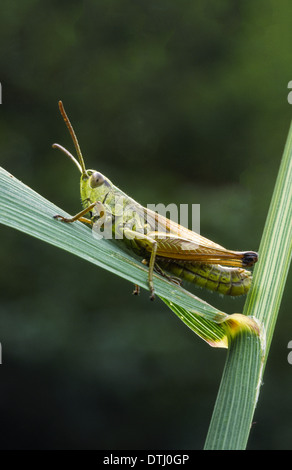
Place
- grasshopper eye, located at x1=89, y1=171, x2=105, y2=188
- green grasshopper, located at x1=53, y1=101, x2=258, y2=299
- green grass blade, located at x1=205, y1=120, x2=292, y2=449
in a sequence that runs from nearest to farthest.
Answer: green grass blade, located at x1=205, y1=120, x2=292, y2=449
green grasshopper, located at x1=53, y1=101, x2=258, y2=299
grasshopper eye, located at x1=89, y1=171, x2=105, y2=188

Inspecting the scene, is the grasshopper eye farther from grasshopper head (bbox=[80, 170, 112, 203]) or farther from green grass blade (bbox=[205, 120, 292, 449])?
green grass blade (bbox=[205, 120, 292, 449])

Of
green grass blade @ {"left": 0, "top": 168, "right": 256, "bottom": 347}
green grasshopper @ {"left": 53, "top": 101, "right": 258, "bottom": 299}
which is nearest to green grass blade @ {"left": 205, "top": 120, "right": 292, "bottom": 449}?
green grass blade @ {"left": 0, "top": 168, "right": 256, "bottom": 347}

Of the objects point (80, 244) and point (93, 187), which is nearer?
point (80, 244)

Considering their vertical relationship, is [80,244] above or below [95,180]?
below

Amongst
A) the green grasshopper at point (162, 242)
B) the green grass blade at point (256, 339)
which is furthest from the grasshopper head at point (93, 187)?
the green grass blade at point (256, 339)

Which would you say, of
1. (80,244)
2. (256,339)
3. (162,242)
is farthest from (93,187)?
(256,339)

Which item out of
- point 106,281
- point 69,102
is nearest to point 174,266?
point 106,281

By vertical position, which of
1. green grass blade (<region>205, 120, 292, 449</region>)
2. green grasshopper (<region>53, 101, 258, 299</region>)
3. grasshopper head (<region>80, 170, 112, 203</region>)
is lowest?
green grass blade (<region>205, 120, 292, 449</region>)

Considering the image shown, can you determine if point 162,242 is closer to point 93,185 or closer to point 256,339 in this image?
point 93,185
